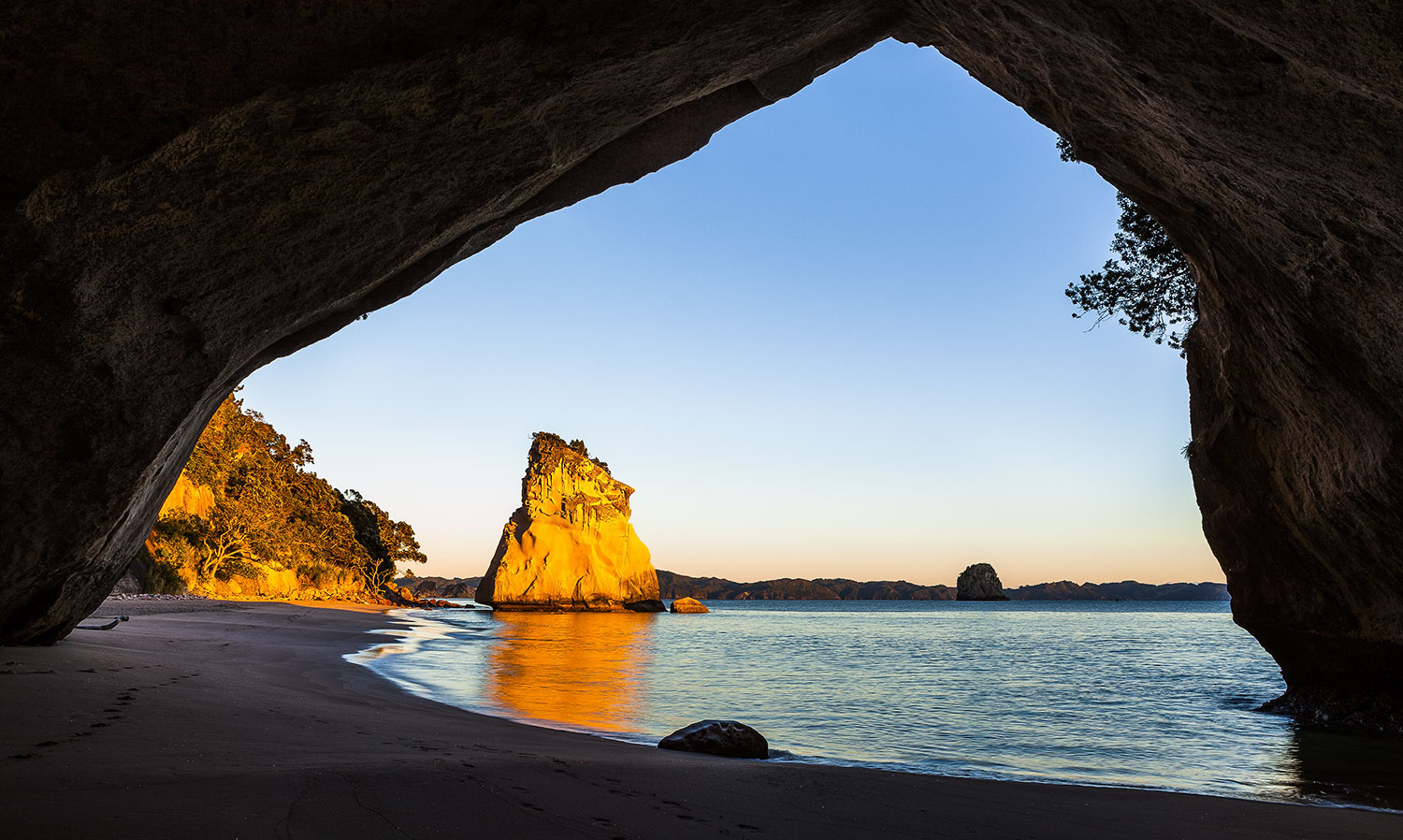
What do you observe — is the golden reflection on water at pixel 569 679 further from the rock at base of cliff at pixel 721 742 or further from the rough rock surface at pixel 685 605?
the rough rock surface at pixel 685 605

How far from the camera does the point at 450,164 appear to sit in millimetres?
4805

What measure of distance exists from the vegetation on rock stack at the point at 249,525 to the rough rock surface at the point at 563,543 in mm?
17194

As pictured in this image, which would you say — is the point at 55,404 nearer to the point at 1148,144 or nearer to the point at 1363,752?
the point at 1148,144

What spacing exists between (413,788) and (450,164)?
144 inches

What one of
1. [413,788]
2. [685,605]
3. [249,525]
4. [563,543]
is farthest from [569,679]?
[685,605]

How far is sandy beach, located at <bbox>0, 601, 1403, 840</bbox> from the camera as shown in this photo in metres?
3.00

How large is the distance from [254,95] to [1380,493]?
8.88m

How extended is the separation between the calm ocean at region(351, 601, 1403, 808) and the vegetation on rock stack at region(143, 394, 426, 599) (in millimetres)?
16145

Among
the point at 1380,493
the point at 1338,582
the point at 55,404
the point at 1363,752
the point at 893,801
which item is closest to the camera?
the point at 893,801

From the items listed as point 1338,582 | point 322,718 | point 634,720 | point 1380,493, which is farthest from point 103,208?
point 1338,582

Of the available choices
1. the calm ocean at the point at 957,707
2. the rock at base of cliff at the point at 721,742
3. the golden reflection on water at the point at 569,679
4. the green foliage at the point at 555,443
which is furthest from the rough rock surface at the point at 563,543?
Result: the rock at base of cliff at the point at 721,742

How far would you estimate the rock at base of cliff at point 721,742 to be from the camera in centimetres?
644

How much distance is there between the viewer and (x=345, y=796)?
3.32 metres

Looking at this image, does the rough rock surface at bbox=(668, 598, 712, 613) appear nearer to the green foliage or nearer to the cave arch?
the green foliage
